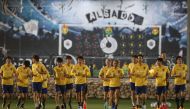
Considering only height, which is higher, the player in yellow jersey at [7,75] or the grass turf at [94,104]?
the player in yellow jersey at [7,75]

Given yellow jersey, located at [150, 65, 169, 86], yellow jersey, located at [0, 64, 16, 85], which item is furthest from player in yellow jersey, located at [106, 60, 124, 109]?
yellow jersey, located at [0, 64, 16, 85]

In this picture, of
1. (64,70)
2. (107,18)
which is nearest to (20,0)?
(107,18)

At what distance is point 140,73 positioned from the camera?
18375 mm

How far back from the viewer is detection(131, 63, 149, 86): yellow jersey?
1828 centimetres

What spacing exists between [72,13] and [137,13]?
3044 millimetres

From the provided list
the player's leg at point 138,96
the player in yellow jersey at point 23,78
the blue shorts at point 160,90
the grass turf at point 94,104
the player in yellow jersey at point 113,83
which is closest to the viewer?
the player's leg at point 138,96

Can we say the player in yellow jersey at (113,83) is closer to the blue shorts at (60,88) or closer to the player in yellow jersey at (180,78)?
the blue shorts at (60,88)

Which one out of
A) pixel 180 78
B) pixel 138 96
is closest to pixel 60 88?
pixel 138 96

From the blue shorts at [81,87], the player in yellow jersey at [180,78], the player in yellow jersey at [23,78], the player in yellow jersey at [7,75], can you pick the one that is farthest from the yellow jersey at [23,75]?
the player in yellow jersey at [180,78]

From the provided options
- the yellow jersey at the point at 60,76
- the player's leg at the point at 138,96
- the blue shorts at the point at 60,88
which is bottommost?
the player's leg at the point at 138,96

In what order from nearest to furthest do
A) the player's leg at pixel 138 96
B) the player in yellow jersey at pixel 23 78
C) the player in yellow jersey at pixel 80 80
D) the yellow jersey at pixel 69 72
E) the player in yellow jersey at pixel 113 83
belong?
the player's leg at pixel 138 96 < the player in yellow jersey at pixel 113 83 < the player in yellow jersey at pixel 80 80 < the yellow jersey at pixel 69 72 < the player in yellow jersey at pixel 23 78

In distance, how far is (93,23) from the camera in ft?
84.9

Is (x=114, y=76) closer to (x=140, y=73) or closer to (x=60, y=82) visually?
(x=140, y=73)

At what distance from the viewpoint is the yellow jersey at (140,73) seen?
1828 cm
